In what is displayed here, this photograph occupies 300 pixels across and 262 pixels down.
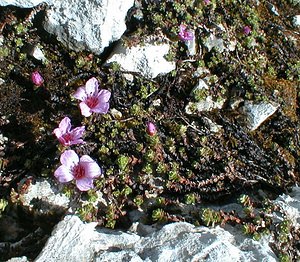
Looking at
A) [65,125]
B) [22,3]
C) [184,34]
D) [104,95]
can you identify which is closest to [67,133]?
[65,125]

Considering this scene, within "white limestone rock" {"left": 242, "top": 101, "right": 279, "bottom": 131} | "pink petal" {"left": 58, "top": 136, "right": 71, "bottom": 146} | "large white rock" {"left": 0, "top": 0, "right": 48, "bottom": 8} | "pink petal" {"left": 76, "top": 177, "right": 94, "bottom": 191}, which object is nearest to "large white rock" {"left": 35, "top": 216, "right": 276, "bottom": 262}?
"pink petal" {"left": 76, "top": 177, "right": 94, "bottom": 191}

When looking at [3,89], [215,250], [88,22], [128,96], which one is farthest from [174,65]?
[215,250]

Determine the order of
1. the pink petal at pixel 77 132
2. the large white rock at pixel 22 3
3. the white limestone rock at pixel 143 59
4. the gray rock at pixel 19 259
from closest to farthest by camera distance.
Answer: the gray rock at pixel 19 259 → the pink petal at pixel 77 132 → the large white rock at pixel 22 3 → the white limestone rock at pixel 143 59

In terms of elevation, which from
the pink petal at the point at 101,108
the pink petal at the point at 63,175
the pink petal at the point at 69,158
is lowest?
the pink petal at the point at 63,175

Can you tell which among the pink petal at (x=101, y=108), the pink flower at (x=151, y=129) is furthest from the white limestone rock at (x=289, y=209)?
the pink petal at (x=101, y=108)

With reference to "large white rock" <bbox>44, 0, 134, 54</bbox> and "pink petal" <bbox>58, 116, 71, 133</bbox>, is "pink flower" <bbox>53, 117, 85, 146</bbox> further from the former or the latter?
"large white rock" <bbox>44, 0, 134, 54</bbox>

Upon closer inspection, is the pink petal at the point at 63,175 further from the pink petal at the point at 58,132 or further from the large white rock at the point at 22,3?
the large white rock at the point at 22,3

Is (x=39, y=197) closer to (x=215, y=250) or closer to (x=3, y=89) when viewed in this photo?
(x=3, y=89)
